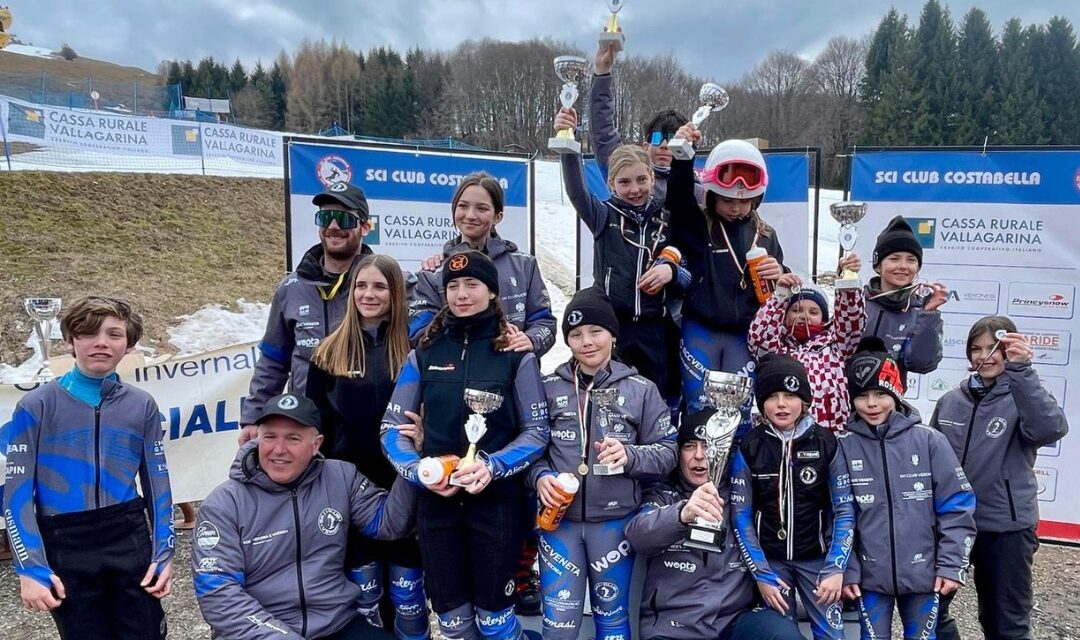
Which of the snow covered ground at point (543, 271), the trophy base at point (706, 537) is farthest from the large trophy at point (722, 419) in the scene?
the snow covered ground at point (543, 271)

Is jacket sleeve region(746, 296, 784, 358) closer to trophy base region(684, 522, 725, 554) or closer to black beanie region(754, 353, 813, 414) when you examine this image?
black beanie region(754, 353, 813, 414)

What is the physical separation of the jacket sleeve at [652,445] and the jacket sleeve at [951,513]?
1.25 meters

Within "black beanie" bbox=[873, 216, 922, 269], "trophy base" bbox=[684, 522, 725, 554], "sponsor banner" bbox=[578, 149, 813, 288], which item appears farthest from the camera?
"sponsor banner" bbox=[578, 149, 813, 288]

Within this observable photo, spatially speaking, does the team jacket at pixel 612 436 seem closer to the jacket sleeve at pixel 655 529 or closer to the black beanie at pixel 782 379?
the jacket sleeve at pixel 655 529

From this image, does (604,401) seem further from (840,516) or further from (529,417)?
(840,516)

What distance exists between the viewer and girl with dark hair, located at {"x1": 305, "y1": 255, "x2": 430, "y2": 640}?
3.28 meters

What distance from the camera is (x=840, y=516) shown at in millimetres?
3119

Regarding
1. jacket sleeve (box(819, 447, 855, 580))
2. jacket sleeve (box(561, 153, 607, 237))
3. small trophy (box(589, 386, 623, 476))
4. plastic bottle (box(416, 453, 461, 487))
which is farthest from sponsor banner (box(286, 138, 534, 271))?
jacket sleeve (box(819, 447, 855, 580))

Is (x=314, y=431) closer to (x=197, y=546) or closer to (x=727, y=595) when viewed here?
(x=197, y=546)

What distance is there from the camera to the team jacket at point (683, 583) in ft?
10.0

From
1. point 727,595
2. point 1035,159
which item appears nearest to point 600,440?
point 727,595

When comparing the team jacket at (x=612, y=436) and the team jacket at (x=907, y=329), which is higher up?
the team jacket at (x=907, y=329)

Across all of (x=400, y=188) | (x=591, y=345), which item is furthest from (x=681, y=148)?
(x=400, y=188)

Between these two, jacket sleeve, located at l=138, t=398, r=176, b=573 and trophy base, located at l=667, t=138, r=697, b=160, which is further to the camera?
trophy base, located at l=667, t=138, r=697, b=160
